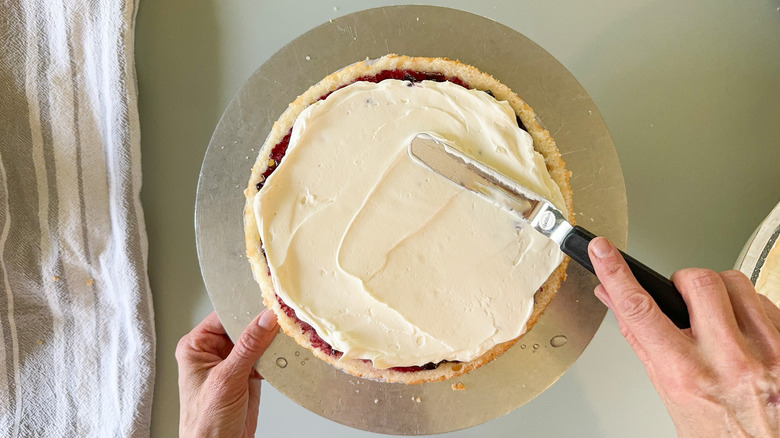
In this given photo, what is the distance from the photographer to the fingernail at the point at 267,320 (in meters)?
1.52

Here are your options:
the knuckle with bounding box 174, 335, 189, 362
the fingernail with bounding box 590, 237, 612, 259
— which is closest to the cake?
the fingernail with bounding box 590, 237, 612, 259

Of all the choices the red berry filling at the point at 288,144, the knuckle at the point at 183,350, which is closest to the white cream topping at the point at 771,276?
the red berry filling at the point at 288,144

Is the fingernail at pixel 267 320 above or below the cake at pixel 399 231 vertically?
below

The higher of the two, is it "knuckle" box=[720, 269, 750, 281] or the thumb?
"knuckle" box=[720, 269, 750, 281]

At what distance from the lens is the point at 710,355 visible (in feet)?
3.67

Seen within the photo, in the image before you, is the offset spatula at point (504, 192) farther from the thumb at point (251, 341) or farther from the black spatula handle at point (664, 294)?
the thumb at point (251, 341)

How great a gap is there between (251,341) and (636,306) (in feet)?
3.20

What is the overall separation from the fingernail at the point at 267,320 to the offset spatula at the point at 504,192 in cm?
59

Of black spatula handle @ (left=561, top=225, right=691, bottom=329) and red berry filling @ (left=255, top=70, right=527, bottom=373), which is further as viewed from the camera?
red berry filling @ (left=255, top=70, right=527, bottom=373)

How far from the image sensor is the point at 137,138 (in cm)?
176

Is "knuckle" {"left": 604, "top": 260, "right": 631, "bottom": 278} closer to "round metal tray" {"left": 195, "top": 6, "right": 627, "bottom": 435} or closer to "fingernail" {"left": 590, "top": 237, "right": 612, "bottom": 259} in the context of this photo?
"fingernail" {"left": 590, "top": 237, "right": 612, "bottom": 259}

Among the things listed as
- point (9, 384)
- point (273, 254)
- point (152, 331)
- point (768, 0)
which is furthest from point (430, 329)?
point (768, 0)

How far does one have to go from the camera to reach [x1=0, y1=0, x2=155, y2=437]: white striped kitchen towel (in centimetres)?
170

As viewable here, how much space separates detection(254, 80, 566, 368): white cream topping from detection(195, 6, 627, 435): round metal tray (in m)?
0.24
